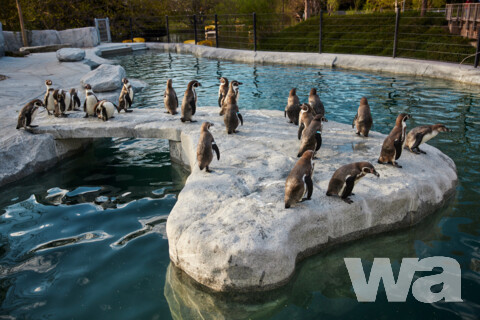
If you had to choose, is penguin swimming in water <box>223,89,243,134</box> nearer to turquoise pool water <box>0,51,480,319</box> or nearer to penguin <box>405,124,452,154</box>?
turquoise pool water <box>0,51,480,319</box>

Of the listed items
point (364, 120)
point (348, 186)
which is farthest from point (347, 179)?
point (364, 120)

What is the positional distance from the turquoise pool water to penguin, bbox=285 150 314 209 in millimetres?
673

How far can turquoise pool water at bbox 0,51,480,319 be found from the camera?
3781mm

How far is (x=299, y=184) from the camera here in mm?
4355

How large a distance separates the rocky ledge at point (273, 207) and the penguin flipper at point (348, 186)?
12 cm

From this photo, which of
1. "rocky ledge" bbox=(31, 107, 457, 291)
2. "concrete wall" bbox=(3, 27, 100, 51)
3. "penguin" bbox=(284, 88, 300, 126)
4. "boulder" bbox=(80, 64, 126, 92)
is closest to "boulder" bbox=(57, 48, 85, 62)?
"boulder" bbox=(80, 64, 126, 92)

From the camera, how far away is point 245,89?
12.9 metres

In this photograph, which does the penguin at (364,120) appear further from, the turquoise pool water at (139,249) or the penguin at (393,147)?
the turquoise pool water at (139,249)

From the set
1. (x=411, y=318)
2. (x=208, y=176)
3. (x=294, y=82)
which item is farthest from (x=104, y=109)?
(x=294, y=82)

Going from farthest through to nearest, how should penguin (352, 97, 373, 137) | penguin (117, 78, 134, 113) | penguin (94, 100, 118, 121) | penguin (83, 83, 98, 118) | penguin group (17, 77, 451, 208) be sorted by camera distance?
penguin (117, 78, 134, 113) → penguin (83, 83, 98, 118) → penguin (94, 100, 118, 121) → penguin (352, 97, 373, 137) → penguin group (17, 77, 451, 208)

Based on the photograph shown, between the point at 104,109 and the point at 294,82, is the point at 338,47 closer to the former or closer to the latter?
the point at 294,82

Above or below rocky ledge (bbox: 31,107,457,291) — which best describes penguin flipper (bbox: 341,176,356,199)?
above

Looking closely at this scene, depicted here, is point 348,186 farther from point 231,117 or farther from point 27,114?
point 27,114

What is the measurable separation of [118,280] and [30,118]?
182 inches
